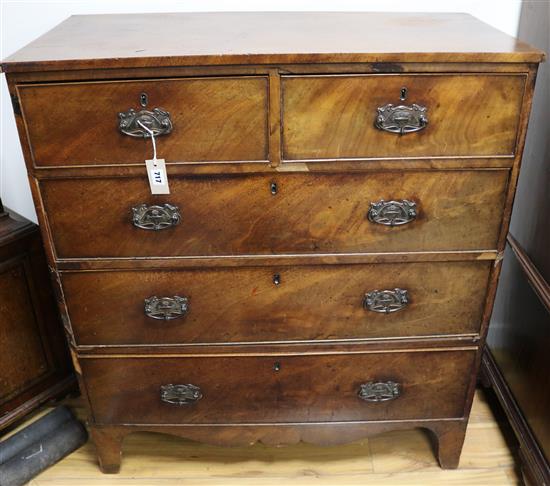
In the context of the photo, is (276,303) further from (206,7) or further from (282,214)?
(206,7)

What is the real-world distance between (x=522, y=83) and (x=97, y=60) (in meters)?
0.83

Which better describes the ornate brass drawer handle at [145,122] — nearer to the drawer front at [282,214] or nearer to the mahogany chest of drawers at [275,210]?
the mahogany chest of drawers at [275,210]

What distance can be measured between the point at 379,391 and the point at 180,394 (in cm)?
52

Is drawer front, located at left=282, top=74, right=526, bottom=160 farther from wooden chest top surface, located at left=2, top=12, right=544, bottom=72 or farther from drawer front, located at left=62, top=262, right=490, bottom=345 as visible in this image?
drawer front, located at left=62, top=262, right=490, bottom=345

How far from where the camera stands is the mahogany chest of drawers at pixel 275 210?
3.69 feet

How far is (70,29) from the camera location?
1.38m

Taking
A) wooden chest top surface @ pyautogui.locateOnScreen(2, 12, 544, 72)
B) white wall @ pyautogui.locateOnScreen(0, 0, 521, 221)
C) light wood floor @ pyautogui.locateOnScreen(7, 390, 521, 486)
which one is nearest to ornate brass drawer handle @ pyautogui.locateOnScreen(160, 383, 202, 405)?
light wood floor @ pyautogui.locateOnScreen(7, 390, 521, 486)

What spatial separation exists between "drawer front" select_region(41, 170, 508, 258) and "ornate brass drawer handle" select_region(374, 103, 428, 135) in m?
0.11

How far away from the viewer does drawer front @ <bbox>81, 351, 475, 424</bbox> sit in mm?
1454

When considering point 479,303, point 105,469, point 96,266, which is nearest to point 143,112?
point 96,266

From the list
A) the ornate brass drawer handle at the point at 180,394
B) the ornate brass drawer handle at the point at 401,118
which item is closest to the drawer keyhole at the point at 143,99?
the ornate brass drawer handle at the point at 401,118

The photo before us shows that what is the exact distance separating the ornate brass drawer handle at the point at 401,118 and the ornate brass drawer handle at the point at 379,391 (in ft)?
2.22

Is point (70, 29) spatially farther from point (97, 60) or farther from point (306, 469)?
point (306, 469)

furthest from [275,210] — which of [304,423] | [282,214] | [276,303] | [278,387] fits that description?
[304,423]
